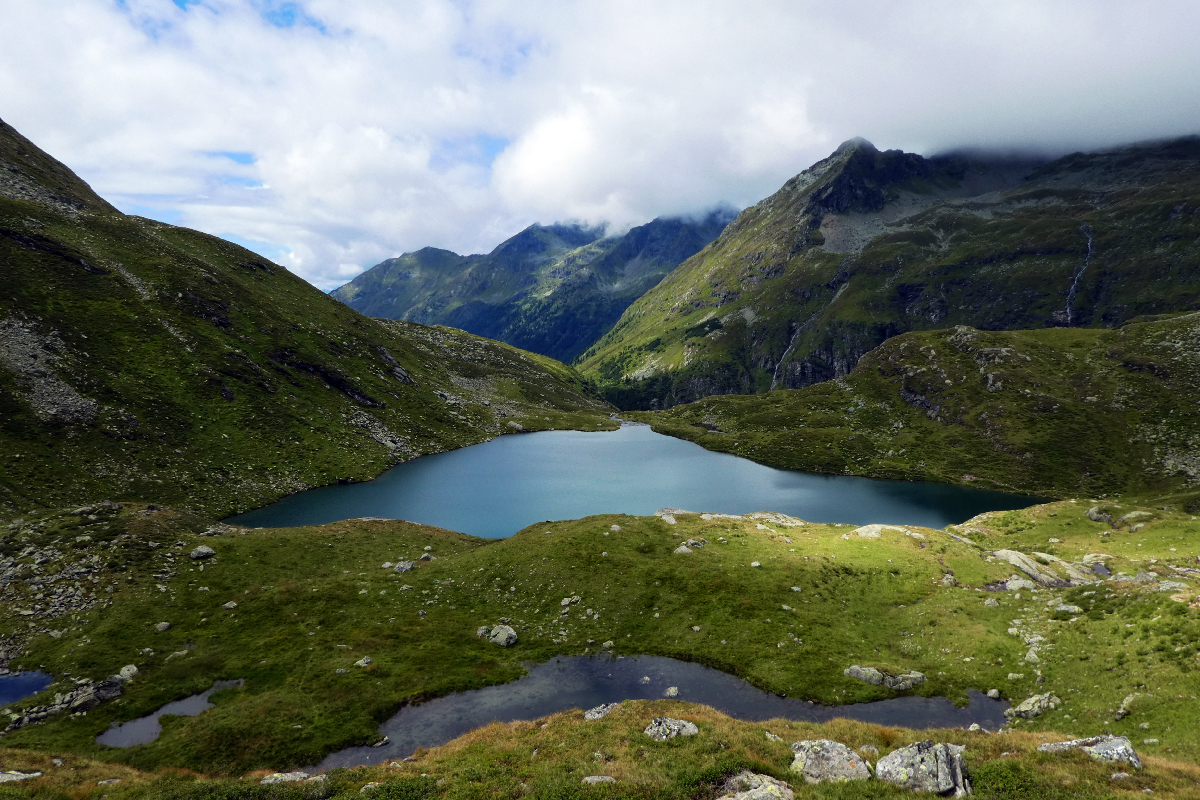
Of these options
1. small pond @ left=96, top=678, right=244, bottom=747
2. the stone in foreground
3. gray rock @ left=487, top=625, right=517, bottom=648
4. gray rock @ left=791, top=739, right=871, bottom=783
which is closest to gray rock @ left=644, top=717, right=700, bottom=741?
the stone in foreground

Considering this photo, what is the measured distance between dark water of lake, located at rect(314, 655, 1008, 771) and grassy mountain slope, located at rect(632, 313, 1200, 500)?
112m

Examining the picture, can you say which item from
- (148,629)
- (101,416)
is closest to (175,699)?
(148,629)

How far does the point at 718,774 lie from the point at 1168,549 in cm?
5836

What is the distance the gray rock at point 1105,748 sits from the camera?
16.5 meters

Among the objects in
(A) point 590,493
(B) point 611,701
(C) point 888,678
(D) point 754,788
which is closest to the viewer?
(D) point 754,788

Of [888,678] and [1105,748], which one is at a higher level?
[1105,748]

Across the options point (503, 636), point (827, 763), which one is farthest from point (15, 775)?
point (827, 763)

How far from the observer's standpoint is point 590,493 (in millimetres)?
100250

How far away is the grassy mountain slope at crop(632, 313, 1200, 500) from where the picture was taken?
4481 inches

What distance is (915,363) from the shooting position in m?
165

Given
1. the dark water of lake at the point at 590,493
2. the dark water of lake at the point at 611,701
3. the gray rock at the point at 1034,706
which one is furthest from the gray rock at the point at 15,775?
the dark water of lake at the point at 590,493

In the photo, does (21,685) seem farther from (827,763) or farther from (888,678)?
(888,678)

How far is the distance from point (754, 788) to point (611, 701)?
1638cm

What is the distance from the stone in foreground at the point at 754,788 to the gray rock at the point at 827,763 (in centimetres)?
152
